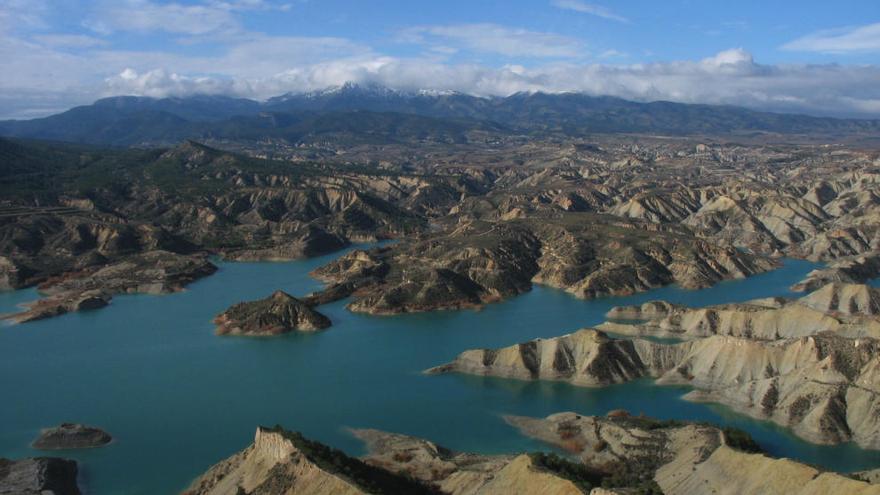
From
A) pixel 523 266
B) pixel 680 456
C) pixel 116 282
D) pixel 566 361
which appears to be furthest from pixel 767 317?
pixel 116 282

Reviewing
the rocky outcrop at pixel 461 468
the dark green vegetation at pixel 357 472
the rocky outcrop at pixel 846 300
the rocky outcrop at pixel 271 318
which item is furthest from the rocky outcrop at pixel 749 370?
the dark green vegetation at pixel 357 472

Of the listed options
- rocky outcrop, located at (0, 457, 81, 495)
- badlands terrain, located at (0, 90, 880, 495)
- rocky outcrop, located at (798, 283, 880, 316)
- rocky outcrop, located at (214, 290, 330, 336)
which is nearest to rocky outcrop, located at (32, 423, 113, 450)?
rocky outcrop, located at (0, 457, 81, 495)

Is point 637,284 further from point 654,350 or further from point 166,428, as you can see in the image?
point 166,428

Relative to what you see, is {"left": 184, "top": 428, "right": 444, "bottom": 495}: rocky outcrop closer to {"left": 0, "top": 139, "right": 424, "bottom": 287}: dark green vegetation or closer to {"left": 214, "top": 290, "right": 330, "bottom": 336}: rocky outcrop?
{"left": 214, "top": 290, "right": 330, "bottom": 336}: rocky outcrop

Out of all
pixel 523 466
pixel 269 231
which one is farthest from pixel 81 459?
pixel 269 231

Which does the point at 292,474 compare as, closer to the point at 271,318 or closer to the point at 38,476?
the point at 38,476

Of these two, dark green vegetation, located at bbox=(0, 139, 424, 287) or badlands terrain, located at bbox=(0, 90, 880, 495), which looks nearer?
badlands terrain, located at bbox=(0, 90, 880, 495)

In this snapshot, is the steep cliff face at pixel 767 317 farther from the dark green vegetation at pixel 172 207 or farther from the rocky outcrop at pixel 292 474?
the dark green vegetation at pixel 172 207
